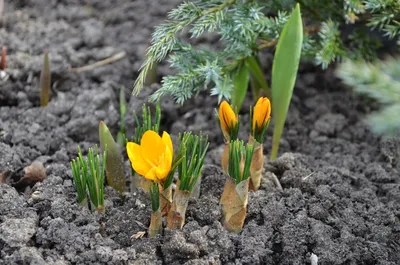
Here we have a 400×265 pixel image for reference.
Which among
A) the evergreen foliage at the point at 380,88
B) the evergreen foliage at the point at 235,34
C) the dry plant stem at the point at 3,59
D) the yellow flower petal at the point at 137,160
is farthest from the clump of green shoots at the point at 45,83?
the evergreen foliage at the point at 380,88

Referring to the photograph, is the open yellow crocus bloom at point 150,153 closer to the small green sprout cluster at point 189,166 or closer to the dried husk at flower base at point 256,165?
the small green sprout cluster at point 189,166

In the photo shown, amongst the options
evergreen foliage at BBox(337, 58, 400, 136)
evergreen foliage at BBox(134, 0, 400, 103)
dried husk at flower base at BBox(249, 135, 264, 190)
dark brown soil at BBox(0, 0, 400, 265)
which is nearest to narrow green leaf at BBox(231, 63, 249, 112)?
evergreen foliage at BBox(134, 0, 400, 103)

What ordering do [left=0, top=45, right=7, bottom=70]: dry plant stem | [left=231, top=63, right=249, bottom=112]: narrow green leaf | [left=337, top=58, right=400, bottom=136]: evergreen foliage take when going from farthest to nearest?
[left=0, top=45, right=7, bottom=70]: dry plant stem → [left=231, top=63, right=249, bottom=112]: narrow green leaf → [left=337, top=58, right=400, bottom=136]: evergreen foliage

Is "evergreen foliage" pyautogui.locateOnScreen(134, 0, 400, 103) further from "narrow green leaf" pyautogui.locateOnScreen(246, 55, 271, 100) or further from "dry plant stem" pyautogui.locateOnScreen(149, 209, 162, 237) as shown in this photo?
"dry plant stem" pyautogui.locateOnScreen(149, 209, 162, 237)

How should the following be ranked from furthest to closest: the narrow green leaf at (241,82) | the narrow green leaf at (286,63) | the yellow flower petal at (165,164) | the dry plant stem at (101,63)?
the dry plant stem at (101,63), the narrow green leaf at (241,82), the narrow green leaf at (286,63), the yellow flower petal at (165,164)

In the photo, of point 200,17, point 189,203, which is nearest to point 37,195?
point 189,203

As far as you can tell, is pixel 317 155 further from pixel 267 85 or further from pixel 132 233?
pixel 132 233

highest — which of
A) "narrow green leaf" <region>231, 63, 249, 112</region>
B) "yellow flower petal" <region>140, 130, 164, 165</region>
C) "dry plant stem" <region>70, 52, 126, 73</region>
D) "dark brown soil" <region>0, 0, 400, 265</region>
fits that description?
"yellow flower petal" <region>140, 130, 164, 165</region>

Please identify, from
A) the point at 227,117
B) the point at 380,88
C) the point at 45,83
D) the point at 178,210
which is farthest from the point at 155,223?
the point at 45,83
